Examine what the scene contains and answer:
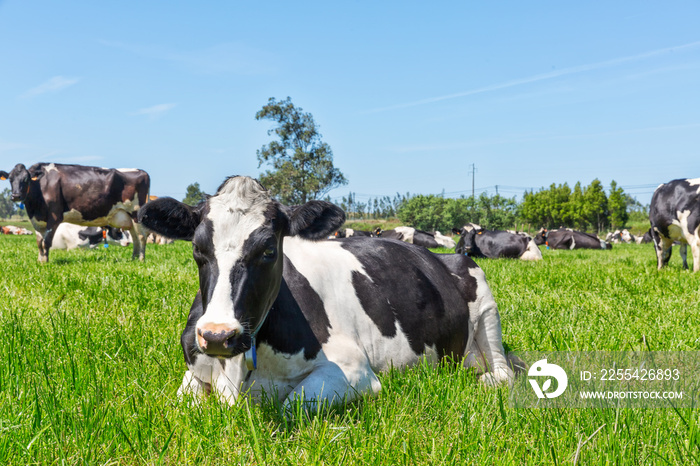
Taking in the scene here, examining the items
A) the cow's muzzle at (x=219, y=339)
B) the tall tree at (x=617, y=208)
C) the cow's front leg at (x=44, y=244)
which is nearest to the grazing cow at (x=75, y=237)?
the cow's front leg at (x=44, y=244)

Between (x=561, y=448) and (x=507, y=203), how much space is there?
9180 centimetres

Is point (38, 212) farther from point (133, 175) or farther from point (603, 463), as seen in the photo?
point (603, 463)

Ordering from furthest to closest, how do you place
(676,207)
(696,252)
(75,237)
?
(75,237) < (676,207) < (696,252)

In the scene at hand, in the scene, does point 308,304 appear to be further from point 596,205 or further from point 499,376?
point 596,205

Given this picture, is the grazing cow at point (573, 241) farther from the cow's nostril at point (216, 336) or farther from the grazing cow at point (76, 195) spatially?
the cow's nostril at point (216, 336)

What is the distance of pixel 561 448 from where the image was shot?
90.2 inches

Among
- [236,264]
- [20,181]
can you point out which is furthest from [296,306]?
[20,181]

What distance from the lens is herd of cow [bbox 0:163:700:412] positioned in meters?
2.53

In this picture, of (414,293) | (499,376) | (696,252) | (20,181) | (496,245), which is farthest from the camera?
(496,245)

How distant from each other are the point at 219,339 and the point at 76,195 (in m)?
10.3

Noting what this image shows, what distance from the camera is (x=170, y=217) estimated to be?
285 cm

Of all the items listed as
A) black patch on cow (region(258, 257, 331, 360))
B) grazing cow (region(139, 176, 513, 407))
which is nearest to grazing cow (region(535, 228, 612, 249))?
grazing cow (region(139, 176, 513, 407))

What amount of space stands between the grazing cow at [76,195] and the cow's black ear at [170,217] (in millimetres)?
8321

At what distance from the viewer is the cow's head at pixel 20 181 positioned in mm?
10453
